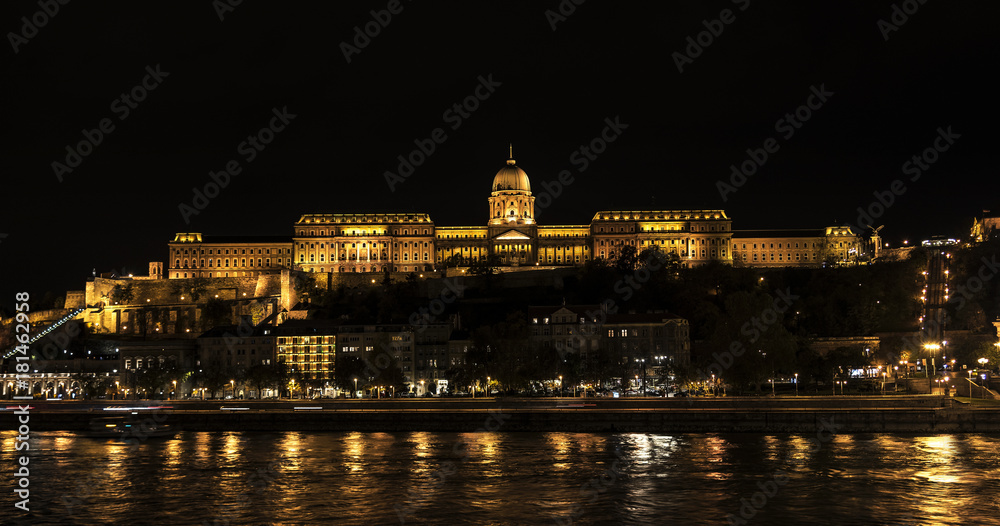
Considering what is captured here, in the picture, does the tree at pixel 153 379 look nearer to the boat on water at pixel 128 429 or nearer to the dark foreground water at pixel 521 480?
the boat on water at pixel 128 429

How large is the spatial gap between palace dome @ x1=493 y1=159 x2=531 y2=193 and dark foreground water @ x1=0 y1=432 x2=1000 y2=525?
93652 mm

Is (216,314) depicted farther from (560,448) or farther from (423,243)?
(560,448)

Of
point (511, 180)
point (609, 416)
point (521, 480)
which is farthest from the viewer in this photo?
point (511, 180)

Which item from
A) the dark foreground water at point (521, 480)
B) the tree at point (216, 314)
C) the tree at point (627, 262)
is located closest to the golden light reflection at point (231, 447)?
the dark foreground water at point (521, 480)

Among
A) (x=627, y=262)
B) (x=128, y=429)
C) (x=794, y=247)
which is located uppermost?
(x=794, y=247)

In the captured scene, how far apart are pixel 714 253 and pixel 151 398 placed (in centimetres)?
7791

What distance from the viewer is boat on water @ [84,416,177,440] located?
168 ft

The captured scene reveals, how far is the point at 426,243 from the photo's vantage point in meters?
133

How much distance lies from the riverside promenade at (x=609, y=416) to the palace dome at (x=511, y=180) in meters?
80.0

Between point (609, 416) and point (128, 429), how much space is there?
24.3 meters

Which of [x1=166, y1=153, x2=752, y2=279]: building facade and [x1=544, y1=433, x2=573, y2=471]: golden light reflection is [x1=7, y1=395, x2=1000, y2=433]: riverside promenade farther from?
[x1=166, y1=153, x2=752, y2=279]: building facade

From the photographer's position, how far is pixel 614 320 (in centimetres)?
7625

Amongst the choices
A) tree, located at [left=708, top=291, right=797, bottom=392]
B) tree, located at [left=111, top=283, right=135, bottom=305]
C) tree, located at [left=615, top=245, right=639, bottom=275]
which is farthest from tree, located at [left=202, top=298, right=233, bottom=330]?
tree, located at [left=708, top=291, right=797, bottom=392]

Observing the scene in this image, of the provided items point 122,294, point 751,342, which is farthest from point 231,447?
point 122,294
